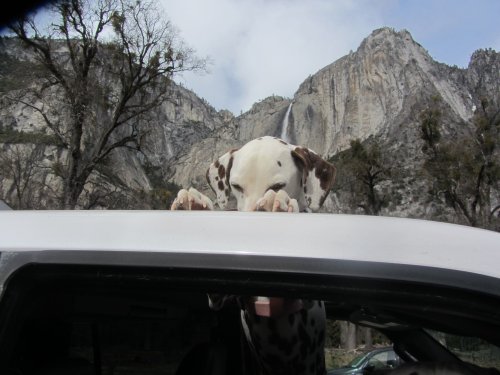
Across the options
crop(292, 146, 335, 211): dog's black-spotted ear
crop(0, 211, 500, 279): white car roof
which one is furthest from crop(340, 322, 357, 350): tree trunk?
crop(0, 211, 500, 279): white car roof

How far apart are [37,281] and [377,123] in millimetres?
108483

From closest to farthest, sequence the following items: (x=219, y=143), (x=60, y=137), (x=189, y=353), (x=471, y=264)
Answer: (x=471, y=264)
(x=189, y=353)
(x=60, y=137)
(x=219, y=143)

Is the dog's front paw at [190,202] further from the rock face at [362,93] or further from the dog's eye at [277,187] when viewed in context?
the rock face at [362,93]

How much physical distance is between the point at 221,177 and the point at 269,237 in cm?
247

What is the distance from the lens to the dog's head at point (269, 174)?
334 cm

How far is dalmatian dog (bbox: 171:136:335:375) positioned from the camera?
2090 mm

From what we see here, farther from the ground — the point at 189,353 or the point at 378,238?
the point at 378,238

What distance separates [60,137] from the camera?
71.1ft

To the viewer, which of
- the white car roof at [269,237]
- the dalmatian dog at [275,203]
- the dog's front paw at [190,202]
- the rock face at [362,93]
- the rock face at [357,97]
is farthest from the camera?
the rock face at [362,93]

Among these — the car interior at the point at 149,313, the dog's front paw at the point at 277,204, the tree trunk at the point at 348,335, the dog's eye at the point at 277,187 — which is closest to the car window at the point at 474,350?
the car interior at the point at 149,313

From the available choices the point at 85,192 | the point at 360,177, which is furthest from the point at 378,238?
the point at 360,177

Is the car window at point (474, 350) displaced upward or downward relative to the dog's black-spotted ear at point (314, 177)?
downward

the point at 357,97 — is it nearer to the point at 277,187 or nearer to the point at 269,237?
the point at 277,187

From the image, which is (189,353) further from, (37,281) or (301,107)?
(301,107)
